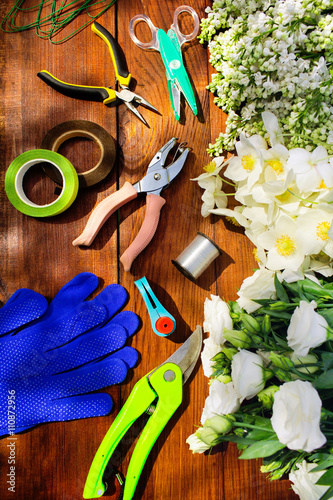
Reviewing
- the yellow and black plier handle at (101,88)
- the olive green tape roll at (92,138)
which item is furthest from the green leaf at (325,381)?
the yellow and black plier handle at (101,88)

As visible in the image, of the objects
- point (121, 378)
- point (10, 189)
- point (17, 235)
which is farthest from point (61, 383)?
point (10, 189)

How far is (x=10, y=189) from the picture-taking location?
951 millimetres

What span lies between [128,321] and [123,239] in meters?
0.22

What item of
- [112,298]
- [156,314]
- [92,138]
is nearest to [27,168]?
[92,138]

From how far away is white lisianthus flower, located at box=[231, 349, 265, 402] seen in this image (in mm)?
673

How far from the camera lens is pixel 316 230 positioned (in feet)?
2.58

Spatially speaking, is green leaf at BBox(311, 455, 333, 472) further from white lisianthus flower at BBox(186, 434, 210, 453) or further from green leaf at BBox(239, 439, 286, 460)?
white lisianthus flower at BBox(186, 434, 210, 453)

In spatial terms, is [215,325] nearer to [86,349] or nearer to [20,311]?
[86,349]

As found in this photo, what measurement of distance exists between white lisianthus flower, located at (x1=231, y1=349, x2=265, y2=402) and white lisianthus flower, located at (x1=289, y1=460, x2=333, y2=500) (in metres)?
0.18

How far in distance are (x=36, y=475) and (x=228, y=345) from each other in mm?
596

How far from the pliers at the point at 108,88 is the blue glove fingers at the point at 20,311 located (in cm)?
55

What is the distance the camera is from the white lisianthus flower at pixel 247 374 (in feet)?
2.21

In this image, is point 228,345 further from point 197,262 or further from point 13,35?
point 13,35

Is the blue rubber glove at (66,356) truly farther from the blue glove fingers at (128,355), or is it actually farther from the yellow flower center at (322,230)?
the yellow flower center at (322,230)
